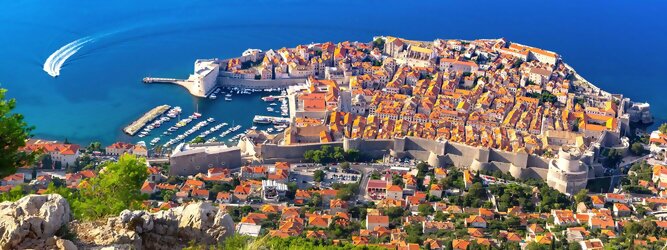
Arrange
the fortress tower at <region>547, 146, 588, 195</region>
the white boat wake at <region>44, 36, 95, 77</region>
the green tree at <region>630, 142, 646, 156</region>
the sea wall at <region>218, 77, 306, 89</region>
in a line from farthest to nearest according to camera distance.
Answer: the white boat wake at <region>44, 36, 95, 77</region> → the sea wall at <region>218, 77, 306, 89</region> → the green tree at <region>630, 142, 646, 156</region> → the fortress tower at <region>547, 146, 588, 195</region>

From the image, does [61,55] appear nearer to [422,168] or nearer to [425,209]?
[422,168]

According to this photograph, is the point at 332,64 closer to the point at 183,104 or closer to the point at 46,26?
the point at 183,104

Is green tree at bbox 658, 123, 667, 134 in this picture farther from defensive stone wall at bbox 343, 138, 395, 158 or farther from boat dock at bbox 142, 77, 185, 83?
boat dock at bbox 142, 77, 185, 83

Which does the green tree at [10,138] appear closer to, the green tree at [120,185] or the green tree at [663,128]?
the green tree at [120,185]

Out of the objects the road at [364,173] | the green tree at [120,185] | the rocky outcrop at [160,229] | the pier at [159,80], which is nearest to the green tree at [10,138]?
the rocky outcrop at [160,229]

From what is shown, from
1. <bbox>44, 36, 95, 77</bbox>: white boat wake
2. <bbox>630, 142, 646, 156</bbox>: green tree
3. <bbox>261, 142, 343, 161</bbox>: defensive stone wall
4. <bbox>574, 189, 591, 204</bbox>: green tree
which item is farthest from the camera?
<bbox>44, 36, 95, 77</bbox>: white boat wake

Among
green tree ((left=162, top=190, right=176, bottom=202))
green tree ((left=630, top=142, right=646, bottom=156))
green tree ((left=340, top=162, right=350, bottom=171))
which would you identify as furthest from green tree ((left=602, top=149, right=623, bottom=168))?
green tree ((left=162, top=190, right=176, bottom=202))
